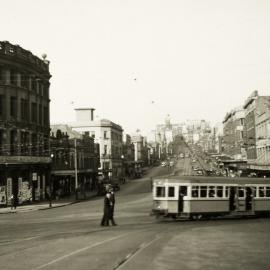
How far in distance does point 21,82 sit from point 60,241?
3629cm

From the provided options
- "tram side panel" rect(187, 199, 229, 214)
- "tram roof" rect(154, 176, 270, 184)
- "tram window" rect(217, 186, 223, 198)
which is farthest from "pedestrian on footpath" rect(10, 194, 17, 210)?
"tram window" rect(217, 186, 223, 198)

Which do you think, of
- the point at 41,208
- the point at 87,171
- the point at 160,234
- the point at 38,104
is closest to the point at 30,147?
the point at 38,104

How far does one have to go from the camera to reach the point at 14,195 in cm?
5166

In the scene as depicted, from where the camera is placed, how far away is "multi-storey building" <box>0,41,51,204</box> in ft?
166

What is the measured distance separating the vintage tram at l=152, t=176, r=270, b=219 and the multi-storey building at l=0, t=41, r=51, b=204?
79.1 feet

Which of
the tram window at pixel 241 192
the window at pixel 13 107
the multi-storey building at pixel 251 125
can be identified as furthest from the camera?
the multi-storey building at pixel 251 125

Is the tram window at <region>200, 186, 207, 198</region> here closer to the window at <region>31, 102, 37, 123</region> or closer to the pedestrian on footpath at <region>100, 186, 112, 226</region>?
the pedestrian on footpath at <region>100, 186, 112, 226</region>

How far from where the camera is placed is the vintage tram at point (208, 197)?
96.7 feet

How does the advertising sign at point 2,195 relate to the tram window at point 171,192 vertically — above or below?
below

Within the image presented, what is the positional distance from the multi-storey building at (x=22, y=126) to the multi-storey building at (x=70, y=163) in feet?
9.57

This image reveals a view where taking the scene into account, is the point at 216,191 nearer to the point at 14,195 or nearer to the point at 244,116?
the point at 14,195

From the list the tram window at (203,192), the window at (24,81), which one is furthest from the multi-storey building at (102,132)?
the tram window at (203,192)

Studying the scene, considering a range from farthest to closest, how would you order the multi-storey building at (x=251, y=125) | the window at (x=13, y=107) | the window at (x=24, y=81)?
1. the multi-storey building at (x=251, y=125)
2. the window at (x=24, y=81)
3. the window at (x=13, y=107)

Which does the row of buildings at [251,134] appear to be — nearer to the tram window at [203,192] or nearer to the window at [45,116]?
the window at [45,116]
